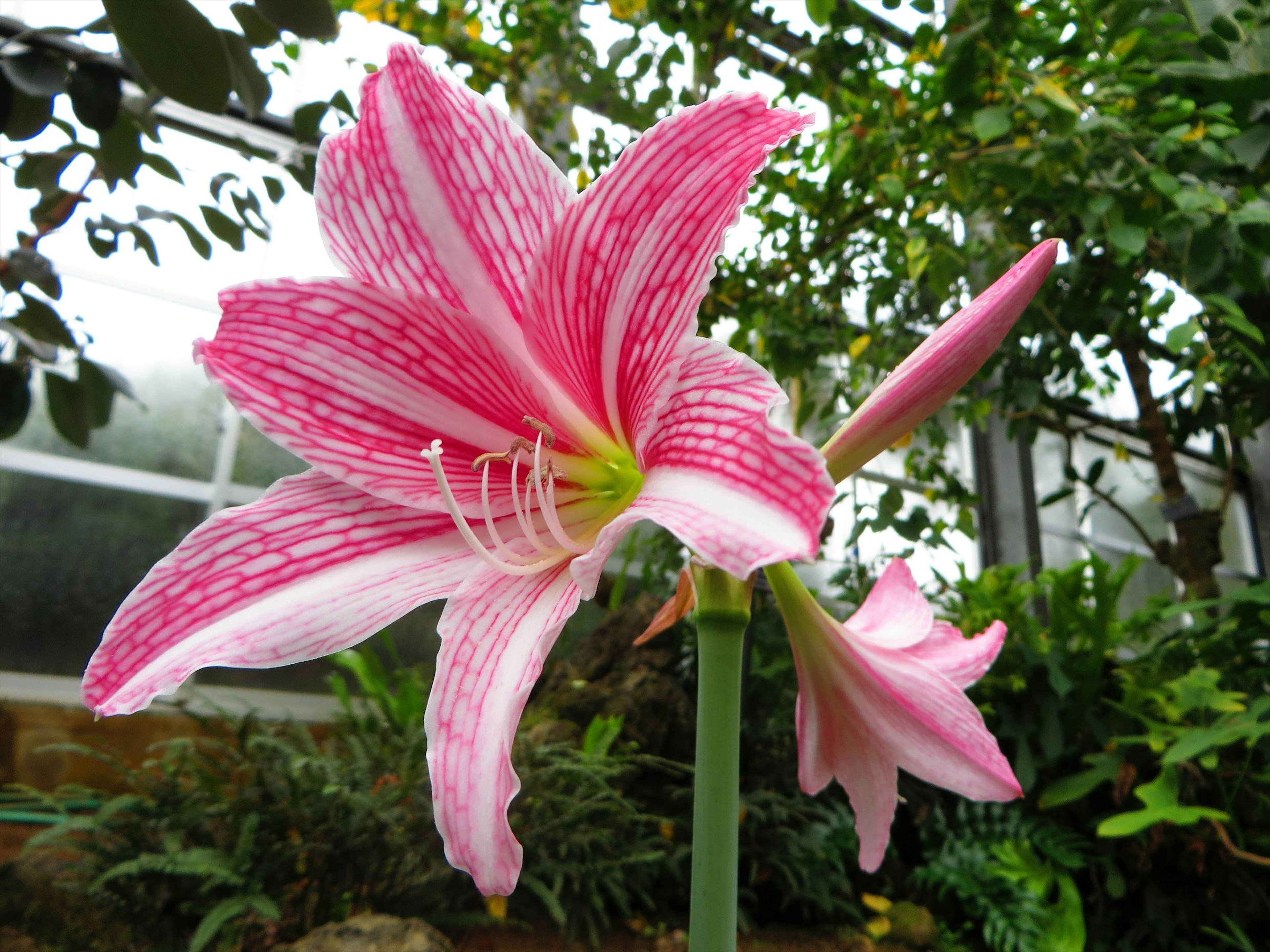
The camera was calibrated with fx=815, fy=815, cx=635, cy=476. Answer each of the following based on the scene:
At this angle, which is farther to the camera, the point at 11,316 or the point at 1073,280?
the point at 1073,280

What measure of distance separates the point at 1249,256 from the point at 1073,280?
814 mm

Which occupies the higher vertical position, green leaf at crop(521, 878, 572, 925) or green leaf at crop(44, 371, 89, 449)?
green leaf at crop(44, 371, 89, 449)

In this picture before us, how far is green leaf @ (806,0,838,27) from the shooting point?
3.51 ft

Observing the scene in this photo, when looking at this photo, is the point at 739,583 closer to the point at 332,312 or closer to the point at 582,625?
the point at 332,312

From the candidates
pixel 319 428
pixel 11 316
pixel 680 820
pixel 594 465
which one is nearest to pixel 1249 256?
pixel 594 465

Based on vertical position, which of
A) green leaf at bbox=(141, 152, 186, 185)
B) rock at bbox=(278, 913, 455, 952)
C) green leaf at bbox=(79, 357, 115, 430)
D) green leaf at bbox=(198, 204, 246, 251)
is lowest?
rock at bbox=(278, 913, 455, 952)

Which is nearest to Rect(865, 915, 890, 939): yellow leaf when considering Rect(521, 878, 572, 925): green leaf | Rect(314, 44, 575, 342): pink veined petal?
Rect(521, 878, 572, 925): green leaf

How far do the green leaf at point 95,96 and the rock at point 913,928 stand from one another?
2.30 m

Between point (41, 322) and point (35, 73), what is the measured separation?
352mm

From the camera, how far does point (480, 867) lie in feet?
0.76

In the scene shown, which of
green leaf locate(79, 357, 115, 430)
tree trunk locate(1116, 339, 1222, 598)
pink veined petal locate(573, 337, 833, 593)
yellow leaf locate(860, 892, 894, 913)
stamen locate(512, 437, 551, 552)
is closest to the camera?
pink veined petal locate(573, 337, 833, 593)

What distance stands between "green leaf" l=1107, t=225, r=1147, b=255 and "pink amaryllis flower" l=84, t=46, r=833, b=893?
1026 mm

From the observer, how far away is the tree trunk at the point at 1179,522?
2615mm

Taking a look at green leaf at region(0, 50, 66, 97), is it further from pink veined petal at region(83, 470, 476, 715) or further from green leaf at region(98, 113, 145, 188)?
pink veined petal at region(83, 470, 476, 715)
